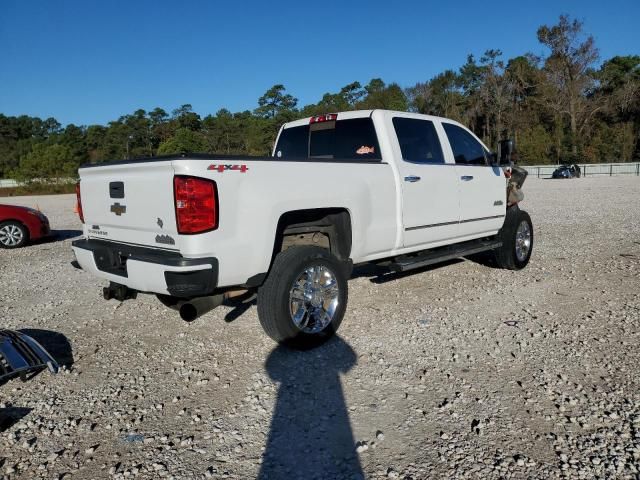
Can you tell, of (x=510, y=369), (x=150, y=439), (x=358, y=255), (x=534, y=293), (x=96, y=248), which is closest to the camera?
(x=150, y=439)

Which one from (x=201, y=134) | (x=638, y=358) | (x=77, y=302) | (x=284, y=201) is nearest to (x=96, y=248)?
(x=284, y=201)

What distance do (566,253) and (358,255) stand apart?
5.01m

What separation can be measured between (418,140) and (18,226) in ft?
29.3

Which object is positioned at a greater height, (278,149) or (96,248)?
(278,149)

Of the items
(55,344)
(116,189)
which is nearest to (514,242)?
(116,189)

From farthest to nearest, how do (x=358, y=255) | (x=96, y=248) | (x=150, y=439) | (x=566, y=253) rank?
(x=566, y=253)
(x=358, y=255)
(x=96, y=248)
(x=150, y=439)

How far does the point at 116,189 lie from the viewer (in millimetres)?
3961

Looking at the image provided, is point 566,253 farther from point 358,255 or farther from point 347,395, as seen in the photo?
point 347,395

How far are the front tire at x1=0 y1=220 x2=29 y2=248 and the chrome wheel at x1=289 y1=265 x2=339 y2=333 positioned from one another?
867 centimetres

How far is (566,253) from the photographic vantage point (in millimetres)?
7965

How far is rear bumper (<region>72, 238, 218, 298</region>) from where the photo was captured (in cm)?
333

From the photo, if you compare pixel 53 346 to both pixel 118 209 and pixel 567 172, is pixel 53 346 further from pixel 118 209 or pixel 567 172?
pixel 567 172

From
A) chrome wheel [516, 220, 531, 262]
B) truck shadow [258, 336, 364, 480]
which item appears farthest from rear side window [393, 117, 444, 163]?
truck shadow [258, 336, 364, 480]

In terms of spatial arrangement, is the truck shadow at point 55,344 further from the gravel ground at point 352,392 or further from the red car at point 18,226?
the red car at point 18,226
